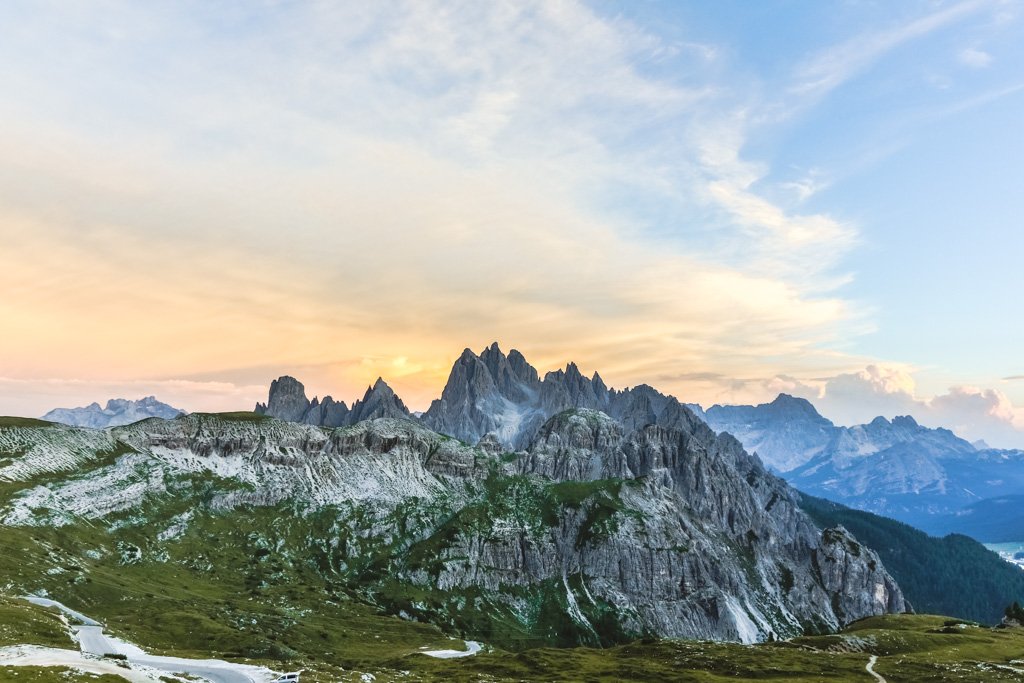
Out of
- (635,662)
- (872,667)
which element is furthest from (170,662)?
(872,667)

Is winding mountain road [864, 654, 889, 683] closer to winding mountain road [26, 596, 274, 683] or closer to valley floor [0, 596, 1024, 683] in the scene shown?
valley floor [0, 596, 1024, 683]

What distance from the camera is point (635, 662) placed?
506ft

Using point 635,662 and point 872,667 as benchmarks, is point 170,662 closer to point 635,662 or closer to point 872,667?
point 635,662

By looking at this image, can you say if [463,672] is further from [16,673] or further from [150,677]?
[16,673]

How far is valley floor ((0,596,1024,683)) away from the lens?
4053 inches

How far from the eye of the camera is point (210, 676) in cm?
11281

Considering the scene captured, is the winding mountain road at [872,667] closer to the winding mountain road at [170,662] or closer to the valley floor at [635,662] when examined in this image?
the valley floor at [635,662]

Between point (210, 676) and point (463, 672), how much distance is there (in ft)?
169

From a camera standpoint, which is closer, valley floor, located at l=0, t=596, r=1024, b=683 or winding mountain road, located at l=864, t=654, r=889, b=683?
valley floor, located at l=0, t=596, r=1024, b=683

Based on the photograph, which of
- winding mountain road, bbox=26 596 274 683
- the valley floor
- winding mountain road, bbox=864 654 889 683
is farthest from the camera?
winding mountain road, bbox=864 654 889 683

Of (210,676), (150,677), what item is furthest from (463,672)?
(150,677)

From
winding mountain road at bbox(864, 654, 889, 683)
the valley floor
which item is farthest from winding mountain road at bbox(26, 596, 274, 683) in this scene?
winding mountain road at bbox(864, 654, 889, 683)

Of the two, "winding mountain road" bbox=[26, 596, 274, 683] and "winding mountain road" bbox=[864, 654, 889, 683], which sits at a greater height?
"winding mountain road" bbox=[864, 654, 889, 683]

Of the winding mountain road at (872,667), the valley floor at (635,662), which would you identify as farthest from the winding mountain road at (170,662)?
the winding mountain road at (872,667)
